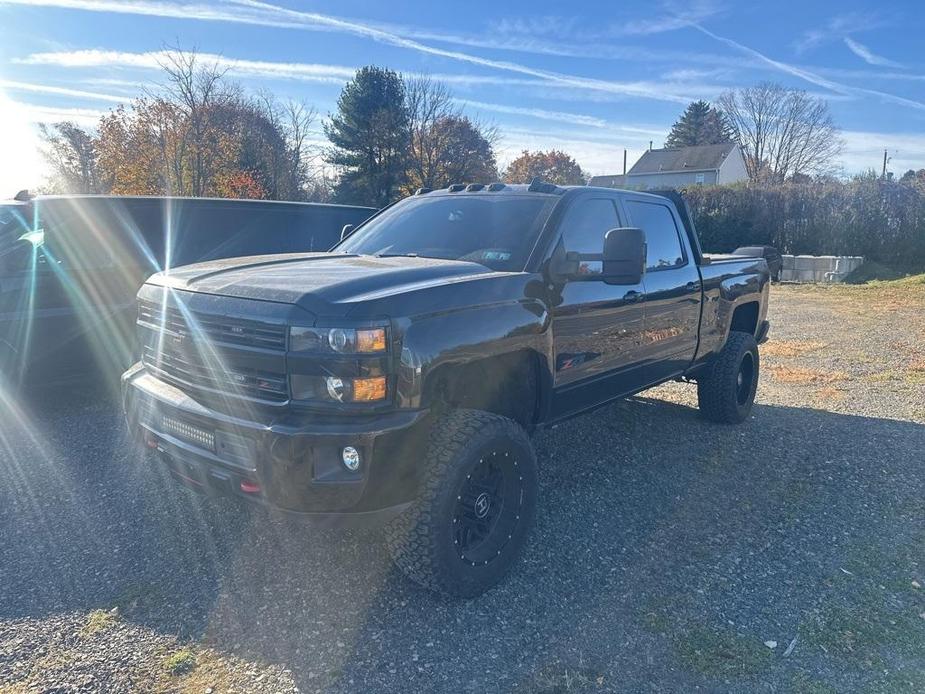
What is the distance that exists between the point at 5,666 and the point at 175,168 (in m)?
22.3

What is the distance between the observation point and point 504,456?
3117 millimetres

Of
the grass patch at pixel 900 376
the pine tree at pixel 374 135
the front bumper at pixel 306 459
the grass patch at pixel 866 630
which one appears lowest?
the grass patch at pixel 866 630

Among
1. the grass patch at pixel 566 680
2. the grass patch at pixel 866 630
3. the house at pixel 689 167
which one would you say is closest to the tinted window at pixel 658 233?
the grass patch at pixel 866 630

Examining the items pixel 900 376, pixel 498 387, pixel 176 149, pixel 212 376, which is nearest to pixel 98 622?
pixel 212 376

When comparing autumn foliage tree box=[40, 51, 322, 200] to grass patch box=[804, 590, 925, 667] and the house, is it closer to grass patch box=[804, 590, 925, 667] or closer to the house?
grass patch box=[804, 590, 925, 667]

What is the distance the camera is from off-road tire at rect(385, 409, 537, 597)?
2.78 metres

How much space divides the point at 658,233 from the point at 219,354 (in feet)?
11.0

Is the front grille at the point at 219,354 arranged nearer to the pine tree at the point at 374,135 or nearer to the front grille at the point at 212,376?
the front grille at the point at 212,376

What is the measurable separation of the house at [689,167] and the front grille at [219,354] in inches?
2055

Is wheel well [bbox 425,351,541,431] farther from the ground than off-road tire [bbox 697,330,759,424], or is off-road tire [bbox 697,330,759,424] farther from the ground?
wheel well [bbox 425,351,541,431]

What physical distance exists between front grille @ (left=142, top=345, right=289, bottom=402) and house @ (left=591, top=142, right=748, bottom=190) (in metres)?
52.2

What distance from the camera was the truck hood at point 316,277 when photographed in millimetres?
2695

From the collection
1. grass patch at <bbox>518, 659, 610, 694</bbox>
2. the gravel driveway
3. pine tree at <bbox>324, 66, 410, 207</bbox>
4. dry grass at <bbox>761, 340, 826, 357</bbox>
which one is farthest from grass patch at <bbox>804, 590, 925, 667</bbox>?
pine tree at <bbox>324, 66, 410, 207</bbox>

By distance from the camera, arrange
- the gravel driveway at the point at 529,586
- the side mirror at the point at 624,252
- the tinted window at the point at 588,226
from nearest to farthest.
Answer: the gravel driveway at the point at 529,586, the side mirror at the point at 624,252, the tinted window at the point at 588,226
